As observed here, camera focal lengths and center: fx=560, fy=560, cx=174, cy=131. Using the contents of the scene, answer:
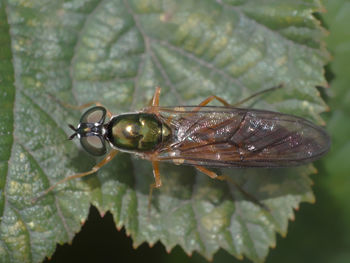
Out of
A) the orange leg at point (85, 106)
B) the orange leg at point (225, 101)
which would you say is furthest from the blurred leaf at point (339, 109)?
the orange leg at point (85, 106)

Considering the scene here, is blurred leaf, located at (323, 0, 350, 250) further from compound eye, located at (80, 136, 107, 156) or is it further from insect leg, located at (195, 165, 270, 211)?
compound eye, located at (80, 136, 107, 156)

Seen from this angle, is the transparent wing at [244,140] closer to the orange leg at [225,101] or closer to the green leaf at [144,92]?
the orange leg at [225,101]

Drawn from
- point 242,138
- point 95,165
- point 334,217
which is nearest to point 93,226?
point 95,165

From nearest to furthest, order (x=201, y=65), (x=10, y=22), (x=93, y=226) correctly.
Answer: (x=10, y=22)
(x=201, y=65)
(x=93, y=226)

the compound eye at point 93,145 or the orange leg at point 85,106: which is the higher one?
the orange leg at point 85,106

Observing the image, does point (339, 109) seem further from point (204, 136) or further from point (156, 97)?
point (156, 97)

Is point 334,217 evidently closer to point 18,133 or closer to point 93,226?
point 93,226

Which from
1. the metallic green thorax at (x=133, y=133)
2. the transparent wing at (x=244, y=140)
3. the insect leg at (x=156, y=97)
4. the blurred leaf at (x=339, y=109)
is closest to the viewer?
the transparent wing at (x=244, y=140)
